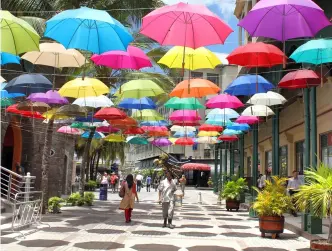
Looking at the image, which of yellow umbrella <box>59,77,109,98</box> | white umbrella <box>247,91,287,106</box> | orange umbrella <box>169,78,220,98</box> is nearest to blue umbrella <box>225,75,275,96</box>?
orange umbrella <box>169,78,220,98</box>

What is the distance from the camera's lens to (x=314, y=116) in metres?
14.3

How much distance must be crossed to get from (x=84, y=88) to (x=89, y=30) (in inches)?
213

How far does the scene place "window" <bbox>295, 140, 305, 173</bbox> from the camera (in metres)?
22.1

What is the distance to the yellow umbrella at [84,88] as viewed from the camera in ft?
50.0

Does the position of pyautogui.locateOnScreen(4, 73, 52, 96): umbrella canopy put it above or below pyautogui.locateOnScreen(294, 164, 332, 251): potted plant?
above

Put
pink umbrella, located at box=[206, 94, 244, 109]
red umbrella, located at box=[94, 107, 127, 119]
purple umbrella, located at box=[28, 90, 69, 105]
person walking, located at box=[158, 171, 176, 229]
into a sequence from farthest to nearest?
red umbrella, located at box=[94, 107, 127, 119] < pink umbrella, located at box=[206, 94, 244, 109] < purple umbrella, located at box=[28, 90, 69, 105] < person walking, located at box=[158, 171, 176, 229]

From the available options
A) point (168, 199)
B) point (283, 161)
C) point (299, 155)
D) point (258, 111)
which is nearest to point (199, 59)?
point (168, 199)

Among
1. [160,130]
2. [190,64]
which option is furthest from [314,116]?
[160,130]

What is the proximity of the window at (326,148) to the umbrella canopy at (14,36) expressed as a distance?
487 inches

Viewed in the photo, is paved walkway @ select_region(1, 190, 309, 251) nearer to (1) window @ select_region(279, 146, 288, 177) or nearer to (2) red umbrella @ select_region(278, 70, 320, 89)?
(2) red umbrella @ select_region(278, 70, 320, 89)

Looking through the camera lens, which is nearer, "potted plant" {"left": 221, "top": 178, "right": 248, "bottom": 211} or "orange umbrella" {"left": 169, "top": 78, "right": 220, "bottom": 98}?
"orange umbrella" {"left": 169, "top": 78, "right": 220, "bottom": 98}

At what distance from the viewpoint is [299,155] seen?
74.5 ft

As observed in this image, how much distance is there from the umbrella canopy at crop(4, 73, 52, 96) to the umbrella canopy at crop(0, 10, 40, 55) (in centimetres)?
561

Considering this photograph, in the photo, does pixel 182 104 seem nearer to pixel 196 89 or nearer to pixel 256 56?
pixel 196 89
